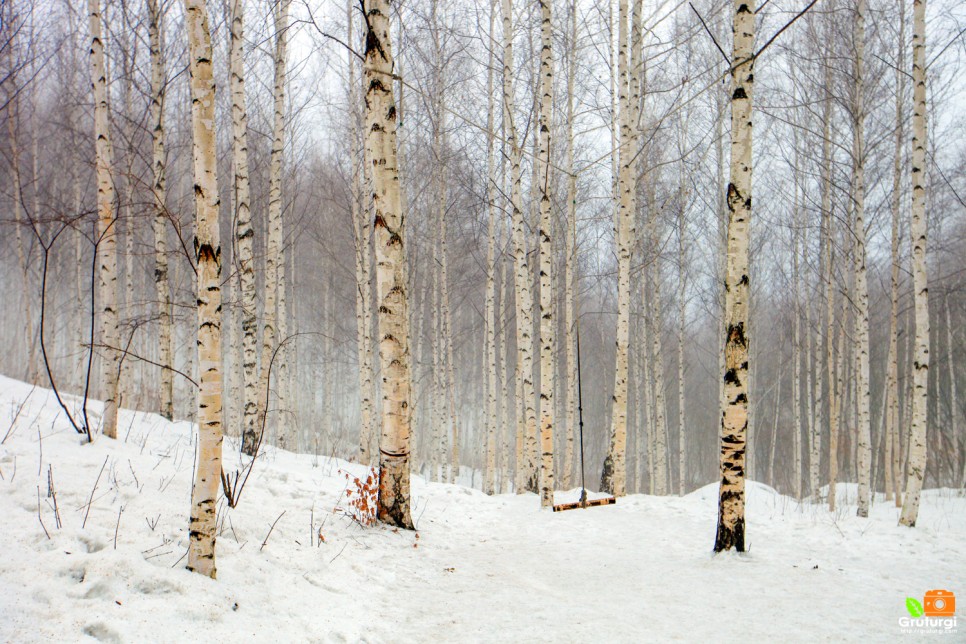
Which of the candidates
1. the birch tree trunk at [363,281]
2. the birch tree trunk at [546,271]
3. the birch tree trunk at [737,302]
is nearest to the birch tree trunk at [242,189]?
the birch tree trunk at [363,281]

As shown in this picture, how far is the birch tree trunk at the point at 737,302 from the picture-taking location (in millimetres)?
4352

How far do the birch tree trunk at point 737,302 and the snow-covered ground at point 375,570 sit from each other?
1.39 feet

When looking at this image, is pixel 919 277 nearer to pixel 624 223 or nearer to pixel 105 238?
pixel 624 223

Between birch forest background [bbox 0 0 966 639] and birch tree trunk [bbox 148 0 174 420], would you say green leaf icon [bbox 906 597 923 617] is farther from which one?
birch tree trunk [bbox 148 0 174 420]

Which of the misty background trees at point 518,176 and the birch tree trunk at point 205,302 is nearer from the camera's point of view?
the birch tree trunk at point 205,302

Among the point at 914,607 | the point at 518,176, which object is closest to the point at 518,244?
the point at 518,176

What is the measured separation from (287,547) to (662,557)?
10.1 feet

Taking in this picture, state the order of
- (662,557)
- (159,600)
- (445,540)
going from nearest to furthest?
(159,600)
(662,557)
(445,540)

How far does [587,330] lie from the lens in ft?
85.9

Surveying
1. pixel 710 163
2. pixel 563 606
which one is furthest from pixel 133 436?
pixel 710 163

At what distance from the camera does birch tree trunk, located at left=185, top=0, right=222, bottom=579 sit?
2.88 meters

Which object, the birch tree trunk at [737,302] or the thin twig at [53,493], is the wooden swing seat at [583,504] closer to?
the birch tree trunk at [737,302]

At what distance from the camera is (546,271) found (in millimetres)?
6871

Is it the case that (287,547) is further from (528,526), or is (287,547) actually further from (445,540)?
(528,526)
